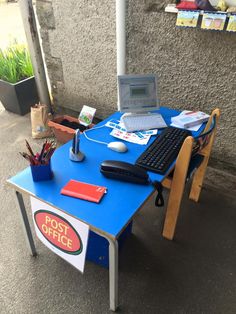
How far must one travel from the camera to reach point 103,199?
3.67 ft

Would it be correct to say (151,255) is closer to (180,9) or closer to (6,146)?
(180,9)

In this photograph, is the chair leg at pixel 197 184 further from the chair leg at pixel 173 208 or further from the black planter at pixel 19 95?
the black planter at pixel 19 95

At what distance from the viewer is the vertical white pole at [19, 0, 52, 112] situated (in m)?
2.46

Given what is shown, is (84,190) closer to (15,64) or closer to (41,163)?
(41,163)

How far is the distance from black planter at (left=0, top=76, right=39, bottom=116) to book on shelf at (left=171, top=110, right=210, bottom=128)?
190 centimetres

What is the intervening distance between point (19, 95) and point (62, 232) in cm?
216

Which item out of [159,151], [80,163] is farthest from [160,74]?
[80,163]

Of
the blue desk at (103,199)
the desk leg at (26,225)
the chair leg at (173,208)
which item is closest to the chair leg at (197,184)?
the chair leg at (173,208)

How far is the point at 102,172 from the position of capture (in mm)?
1236

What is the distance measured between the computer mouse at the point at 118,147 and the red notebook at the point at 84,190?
0.29m

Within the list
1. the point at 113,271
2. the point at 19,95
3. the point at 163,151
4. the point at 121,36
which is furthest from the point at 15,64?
the point at 113,271

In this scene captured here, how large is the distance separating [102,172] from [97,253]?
53 centimetres

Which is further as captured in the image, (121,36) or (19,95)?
(19,95)

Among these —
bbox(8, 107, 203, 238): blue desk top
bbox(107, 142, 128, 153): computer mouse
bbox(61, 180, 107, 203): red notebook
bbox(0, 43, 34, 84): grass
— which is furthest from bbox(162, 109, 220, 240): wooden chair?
bbox(0, 43, 34, 84): grass
